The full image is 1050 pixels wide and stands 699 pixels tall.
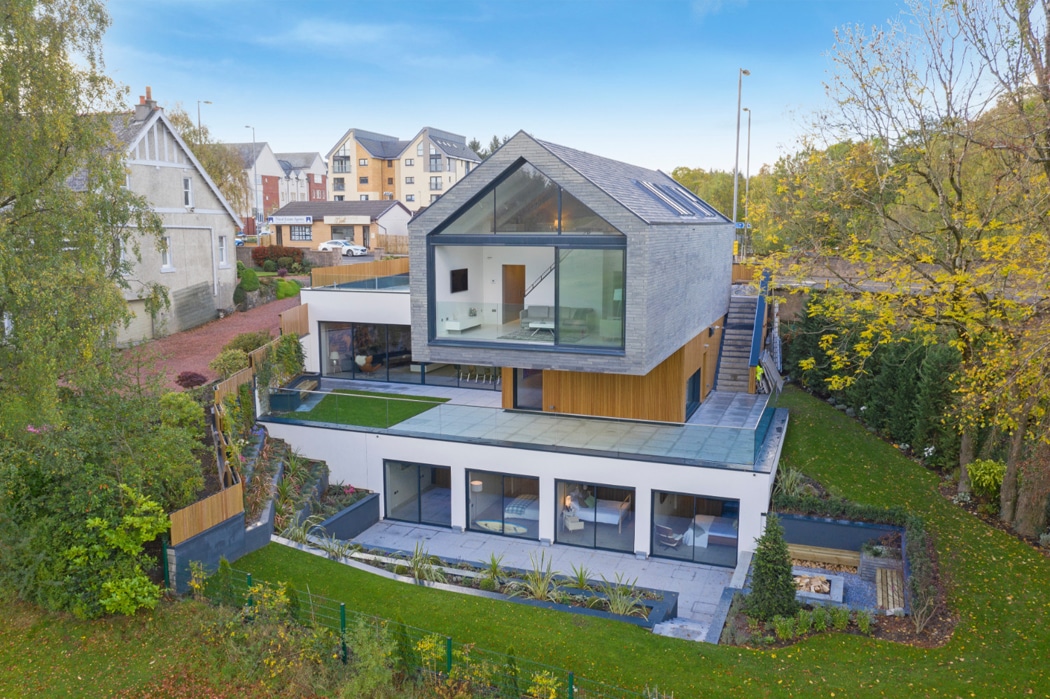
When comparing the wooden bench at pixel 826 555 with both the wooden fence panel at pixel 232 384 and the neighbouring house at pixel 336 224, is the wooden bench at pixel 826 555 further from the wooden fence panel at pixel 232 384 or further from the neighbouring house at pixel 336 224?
the neighbouring house at pixel 336 224

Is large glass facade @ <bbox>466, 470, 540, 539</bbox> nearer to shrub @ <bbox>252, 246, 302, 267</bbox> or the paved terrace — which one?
the paved terrace

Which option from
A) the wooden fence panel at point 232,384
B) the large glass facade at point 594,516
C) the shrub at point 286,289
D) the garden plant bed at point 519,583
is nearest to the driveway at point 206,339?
the shrub at point 286,289

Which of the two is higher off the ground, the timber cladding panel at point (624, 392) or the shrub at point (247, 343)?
the shrub at point (247, 343)

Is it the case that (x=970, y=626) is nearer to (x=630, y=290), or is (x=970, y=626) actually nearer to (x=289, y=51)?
(x=630, y=290)

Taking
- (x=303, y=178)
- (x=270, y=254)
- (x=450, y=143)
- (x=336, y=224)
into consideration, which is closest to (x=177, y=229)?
(x=270, y=254)

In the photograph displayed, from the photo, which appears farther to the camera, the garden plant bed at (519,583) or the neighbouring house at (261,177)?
the neighbouring house at (261,177)

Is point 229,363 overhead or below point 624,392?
overhead

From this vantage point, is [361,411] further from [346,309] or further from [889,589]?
[889,589]
